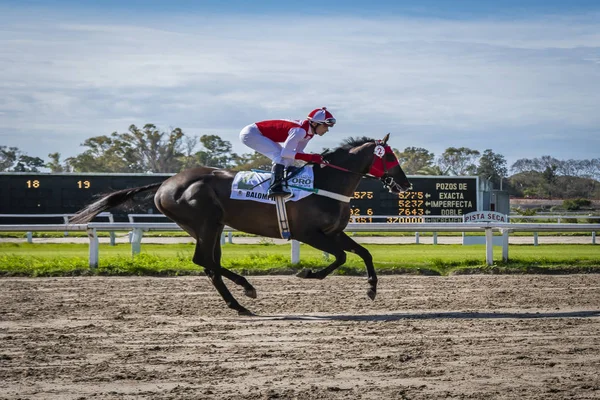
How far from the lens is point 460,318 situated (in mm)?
8562

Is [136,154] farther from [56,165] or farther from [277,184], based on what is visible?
[277,184]

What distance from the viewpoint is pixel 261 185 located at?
32.0 feet

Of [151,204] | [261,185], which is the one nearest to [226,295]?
[261,185]

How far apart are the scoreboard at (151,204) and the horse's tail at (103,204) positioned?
15.4 m

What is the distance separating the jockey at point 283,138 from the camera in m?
9.62

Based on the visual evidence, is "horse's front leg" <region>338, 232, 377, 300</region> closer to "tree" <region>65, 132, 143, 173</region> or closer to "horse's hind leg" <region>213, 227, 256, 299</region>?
"horse's hind leg" <region>213, 227, 256, 299</region>

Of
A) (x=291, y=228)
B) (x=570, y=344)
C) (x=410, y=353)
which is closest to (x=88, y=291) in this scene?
(x=291, y=228)

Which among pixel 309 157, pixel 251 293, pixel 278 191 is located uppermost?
pixel 309 157

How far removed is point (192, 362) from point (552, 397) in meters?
2.81

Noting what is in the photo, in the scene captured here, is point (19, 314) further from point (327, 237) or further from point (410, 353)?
point (410, 353)

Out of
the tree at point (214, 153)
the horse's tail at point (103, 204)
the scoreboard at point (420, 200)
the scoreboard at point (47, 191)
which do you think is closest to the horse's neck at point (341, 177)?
the horse's tail at point (103, 204)

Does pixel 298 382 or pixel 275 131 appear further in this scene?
pixel 275 131

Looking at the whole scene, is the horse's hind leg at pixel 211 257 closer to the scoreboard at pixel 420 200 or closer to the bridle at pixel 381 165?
the bridle at pixel 381 165

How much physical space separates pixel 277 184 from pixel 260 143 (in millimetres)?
718
